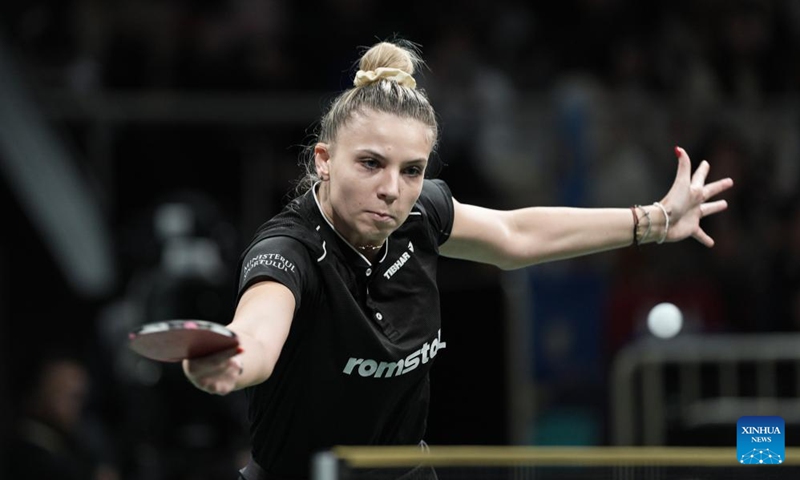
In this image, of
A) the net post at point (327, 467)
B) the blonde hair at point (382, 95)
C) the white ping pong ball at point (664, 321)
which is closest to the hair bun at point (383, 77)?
the blonde hair at point (382, 95)

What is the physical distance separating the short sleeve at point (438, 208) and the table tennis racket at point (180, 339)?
157cm

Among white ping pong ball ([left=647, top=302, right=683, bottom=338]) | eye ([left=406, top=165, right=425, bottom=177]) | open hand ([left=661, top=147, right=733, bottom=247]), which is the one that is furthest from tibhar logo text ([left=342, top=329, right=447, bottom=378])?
white ping pong ball ([left=647, top=302, right=683, bottom=338])

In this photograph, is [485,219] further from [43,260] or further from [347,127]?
[43,260]

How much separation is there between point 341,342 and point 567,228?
125cm

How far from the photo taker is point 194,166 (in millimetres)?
11523

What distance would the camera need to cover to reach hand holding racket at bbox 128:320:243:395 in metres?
3.51

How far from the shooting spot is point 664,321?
32.1 ft

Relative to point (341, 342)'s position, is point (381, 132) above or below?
above

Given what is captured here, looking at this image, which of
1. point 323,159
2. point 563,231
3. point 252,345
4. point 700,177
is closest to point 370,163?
point 323,159

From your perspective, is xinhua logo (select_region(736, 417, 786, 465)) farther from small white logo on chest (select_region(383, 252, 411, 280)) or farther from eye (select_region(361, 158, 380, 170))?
eye (select_region(361, 158, 380, 170))

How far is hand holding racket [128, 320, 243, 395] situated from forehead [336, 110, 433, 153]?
113 centimetres

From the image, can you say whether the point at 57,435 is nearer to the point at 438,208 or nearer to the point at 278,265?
the point at 438,208

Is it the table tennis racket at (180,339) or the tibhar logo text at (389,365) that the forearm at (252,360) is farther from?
the tibhar logo text at (389,365)

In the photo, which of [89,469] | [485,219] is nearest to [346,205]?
[485,219]
